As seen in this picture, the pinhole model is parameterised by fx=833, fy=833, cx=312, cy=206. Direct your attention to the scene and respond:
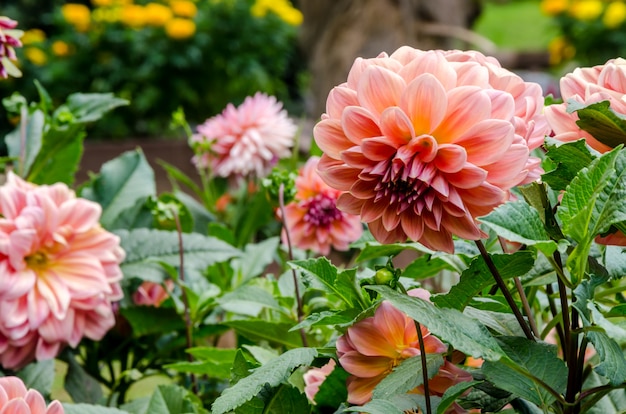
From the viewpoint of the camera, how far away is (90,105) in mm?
803

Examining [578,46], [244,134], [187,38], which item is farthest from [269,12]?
[244,134]

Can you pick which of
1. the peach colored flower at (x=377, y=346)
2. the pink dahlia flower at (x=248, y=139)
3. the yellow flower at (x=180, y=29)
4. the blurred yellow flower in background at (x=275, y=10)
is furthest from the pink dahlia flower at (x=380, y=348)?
the blurred yellow flower in background at (x=275, y=10)

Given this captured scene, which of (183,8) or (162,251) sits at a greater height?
(162,251)

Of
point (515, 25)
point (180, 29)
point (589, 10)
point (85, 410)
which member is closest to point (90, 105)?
point (85, 410)

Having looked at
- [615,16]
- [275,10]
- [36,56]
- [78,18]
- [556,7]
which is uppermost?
[615,16]

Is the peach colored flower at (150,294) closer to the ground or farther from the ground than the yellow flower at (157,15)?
farther from the ground

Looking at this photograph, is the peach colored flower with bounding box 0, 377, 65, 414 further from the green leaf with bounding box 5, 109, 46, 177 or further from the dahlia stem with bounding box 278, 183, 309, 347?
the green leaf with bounding box 5, 109, 46, 177

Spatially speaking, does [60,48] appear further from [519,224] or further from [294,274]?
[519,224]

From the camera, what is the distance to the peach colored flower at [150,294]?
722 millimetres

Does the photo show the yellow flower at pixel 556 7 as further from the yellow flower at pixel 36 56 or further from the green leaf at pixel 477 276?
the green leaf at pixel 477 276

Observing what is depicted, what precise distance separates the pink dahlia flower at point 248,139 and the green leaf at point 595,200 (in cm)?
56

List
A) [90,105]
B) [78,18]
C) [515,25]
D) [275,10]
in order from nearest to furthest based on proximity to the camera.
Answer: [90,105], [78,18], [275,10], [515,25]

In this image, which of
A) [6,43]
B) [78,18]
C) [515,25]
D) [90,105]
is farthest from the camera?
[515,25]

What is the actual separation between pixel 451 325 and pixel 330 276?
9 cm
